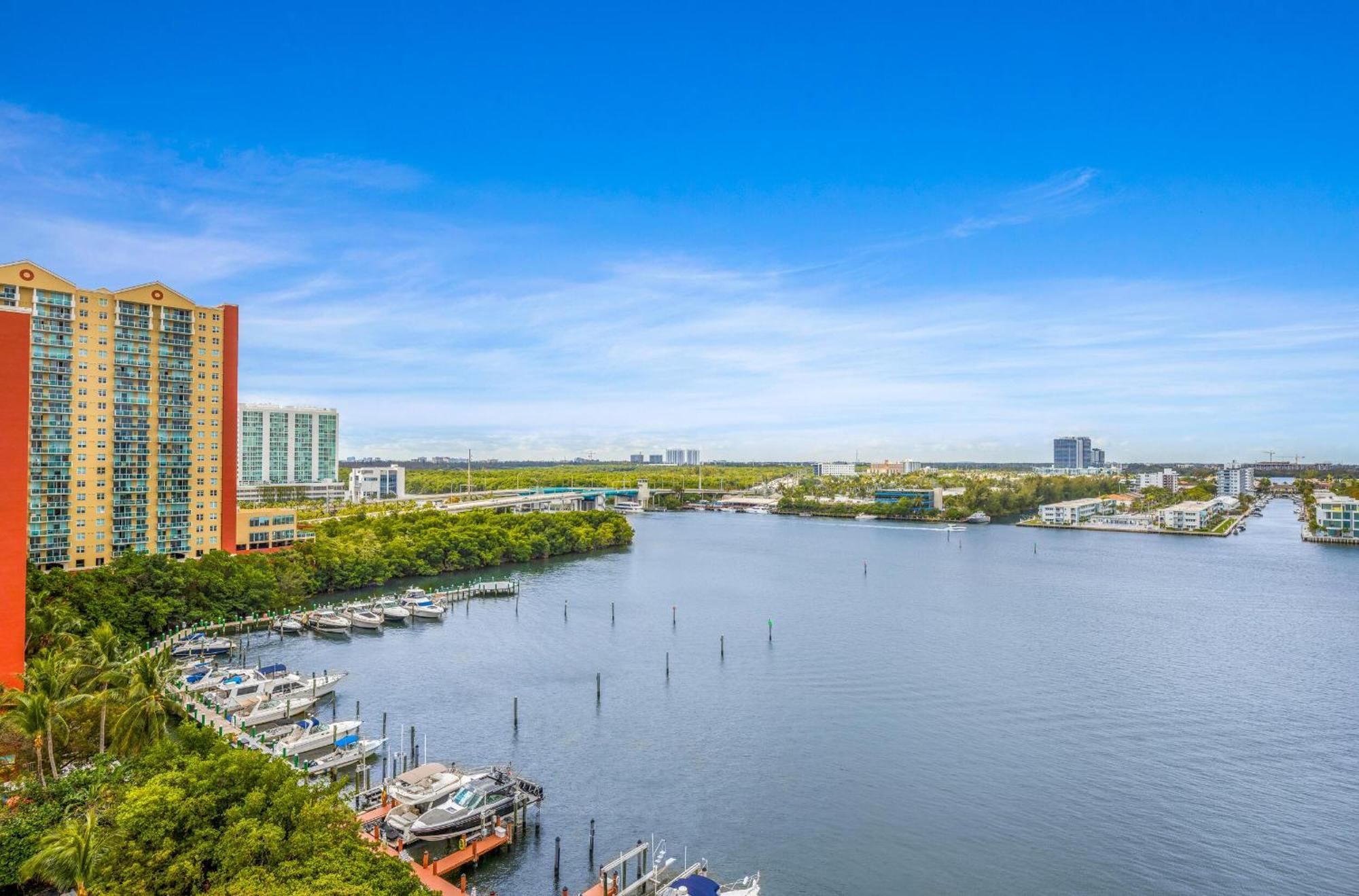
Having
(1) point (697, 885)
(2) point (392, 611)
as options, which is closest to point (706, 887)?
(1) point (697, 885)

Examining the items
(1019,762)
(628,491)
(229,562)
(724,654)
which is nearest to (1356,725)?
(1019,762)

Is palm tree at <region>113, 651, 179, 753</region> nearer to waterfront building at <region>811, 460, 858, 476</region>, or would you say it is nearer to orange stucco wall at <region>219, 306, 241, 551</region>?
orange stucco wall at <region>219, 306, 241, 551</region>

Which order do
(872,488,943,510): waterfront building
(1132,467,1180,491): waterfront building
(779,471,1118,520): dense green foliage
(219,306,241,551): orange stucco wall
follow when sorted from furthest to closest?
(1132,467,1180,491): waterfront building, (872,488,943,510): waterfront building, (779,471,1118,520): dense green foliage, (219,306,241,551): orange stucco wall

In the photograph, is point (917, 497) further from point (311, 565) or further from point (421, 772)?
point (421, 772)

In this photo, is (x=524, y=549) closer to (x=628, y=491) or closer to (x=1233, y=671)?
(x=1233, y=671)

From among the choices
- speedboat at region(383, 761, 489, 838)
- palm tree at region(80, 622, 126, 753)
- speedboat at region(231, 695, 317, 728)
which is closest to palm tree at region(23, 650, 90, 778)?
palm tree at region(80, 622, 126, 753)
